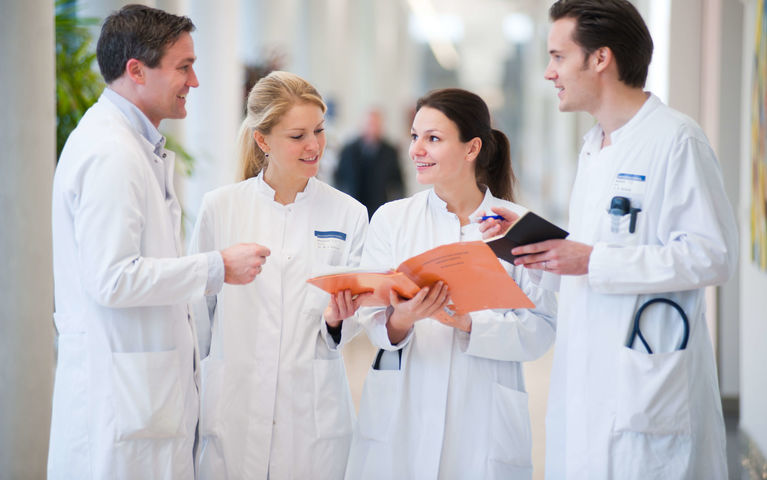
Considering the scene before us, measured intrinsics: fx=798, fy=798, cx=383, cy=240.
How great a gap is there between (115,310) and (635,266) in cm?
129

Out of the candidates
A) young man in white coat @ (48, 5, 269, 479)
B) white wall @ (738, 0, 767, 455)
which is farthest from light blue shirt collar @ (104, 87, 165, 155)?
white wall @ (738, 0, 767, 455)

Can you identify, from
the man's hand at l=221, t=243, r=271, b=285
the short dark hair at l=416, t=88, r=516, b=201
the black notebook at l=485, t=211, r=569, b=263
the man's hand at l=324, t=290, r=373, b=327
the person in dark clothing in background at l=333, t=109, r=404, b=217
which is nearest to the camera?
the black notebook at l=485, t=211, r=569, b=263

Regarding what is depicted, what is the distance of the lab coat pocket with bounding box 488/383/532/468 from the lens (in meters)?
2.27

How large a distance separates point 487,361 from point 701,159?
0.82 meters

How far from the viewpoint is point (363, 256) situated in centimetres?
244

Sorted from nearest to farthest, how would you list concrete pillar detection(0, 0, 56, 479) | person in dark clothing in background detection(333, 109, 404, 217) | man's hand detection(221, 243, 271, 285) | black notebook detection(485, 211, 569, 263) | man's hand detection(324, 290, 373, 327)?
black notebook detection(485, 211, 569, 263) < man's hand detection(221, 243, 271, 285) < man's hand detection(324, 290, 373, 327) < concrete pillar detection(0, 0, 56, 479) < person in dark clothing in background detection(333, 109, 404, 217)

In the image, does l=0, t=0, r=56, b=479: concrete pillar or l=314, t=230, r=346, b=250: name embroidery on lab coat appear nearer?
l=314, t=230, r=346, b=250: name embroidery on lab coat

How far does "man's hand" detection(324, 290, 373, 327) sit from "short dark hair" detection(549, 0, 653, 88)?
0.88m

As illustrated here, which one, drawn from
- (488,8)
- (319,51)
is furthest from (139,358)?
(488,8)

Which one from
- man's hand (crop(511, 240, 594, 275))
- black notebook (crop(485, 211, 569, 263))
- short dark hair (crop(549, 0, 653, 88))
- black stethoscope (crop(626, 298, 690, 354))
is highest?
short dark hair (crop(549, 0, 653, 88))

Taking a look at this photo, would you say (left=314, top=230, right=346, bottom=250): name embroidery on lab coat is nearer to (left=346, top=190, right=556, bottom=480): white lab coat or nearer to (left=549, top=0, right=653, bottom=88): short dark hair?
(left=346, top=190, right=556, bottom=480): white lab coat

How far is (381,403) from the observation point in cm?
231

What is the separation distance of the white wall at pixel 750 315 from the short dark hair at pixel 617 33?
223cm

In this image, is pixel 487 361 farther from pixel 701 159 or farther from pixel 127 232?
pixel 127 232
